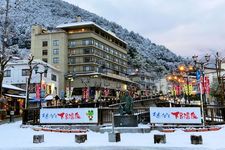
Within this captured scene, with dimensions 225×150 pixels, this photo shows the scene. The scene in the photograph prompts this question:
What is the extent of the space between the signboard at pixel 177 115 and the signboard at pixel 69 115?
15.6 feet

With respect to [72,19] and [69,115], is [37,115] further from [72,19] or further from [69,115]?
[72,19]

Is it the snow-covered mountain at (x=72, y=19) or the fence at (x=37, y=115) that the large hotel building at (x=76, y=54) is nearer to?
the snow-covered mountain at (x=72, y=19)

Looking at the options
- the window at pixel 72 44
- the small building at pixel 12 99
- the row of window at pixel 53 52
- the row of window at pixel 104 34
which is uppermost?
the row of window at pixel 104 34

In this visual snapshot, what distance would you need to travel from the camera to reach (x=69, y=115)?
78.5ft

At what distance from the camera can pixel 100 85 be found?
80.6m

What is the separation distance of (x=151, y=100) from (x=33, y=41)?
44.0 m

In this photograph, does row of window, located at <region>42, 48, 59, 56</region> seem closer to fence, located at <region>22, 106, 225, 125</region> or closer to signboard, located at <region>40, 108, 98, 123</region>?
fence, located at <region>22, 106, 225, 125</region>

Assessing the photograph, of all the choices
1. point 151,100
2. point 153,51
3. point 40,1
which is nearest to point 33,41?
point 151,100

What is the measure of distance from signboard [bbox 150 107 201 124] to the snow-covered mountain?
337 ft

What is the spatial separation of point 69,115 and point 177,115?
28.3 ft

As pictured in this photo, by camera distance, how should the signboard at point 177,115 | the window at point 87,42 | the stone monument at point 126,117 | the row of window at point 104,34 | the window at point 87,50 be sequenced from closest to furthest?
the stone monument at point 126,117
the signboard at point 177,115
the window at point 87,50
the window at point 87,42
the row of window at point 104,34

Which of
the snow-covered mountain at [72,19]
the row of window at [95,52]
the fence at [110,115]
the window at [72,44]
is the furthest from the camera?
the snow-covered mountain at [72,19]

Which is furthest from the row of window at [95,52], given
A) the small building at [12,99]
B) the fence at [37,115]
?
the fence at [37,115]

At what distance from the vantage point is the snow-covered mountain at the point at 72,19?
138 m
